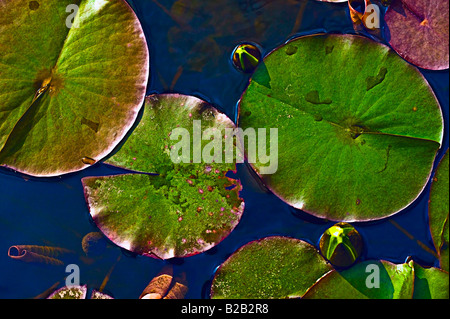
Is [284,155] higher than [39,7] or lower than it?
lower

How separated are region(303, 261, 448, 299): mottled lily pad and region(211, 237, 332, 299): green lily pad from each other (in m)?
0.06

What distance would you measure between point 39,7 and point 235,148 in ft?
3.82


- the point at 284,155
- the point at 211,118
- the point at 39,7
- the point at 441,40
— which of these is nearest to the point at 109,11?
the point at 39,7

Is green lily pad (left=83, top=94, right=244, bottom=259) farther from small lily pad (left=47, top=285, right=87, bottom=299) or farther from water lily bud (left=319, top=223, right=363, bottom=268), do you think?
water lily bud (left=319, top=223, right=363, bottom=268)

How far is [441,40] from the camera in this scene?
1613 mm

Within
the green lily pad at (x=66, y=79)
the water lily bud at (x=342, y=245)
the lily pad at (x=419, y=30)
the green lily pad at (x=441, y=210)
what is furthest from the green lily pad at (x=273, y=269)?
the lily pad at (x=419, y=30)

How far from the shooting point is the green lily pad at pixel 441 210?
1620mm

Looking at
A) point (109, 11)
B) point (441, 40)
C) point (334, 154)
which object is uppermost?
point (109, 11)

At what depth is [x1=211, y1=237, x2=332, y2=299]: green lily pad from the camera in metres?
1.63

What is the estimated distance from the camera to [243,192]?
167cm

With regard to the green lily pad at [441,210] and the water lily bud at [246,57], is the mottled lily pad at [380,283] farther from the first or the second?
the water lily bud at [246,57]

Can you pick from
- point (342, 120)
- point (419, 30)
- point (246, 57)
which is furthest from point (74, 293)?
point (419, 30)

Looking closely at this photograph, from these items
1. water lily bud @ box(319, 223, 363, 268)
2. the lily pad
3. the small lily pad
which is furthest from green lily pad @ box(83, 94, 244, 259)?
the lily pad
